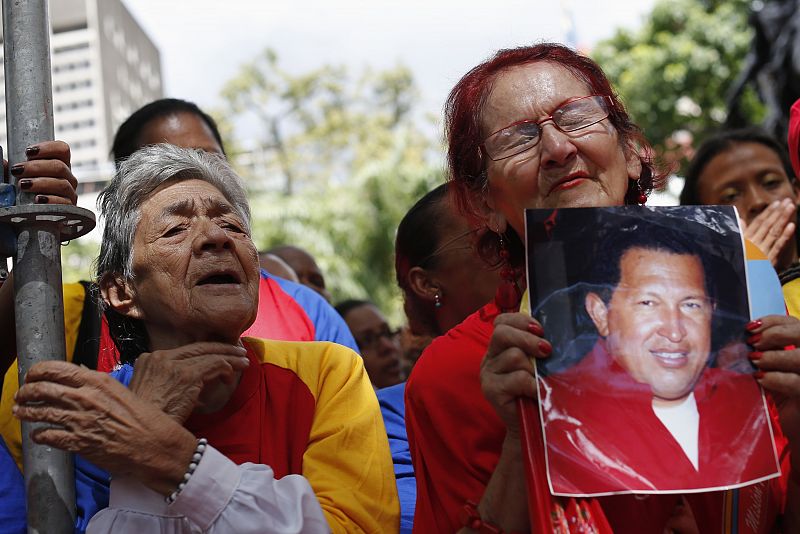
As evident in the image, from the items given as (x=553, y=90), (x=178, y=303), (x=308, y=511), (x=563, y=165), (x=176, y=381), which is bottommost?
(x=308, y=511)

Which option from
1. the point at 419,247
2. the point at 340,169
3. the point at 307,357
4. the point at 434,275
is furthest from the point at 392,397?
the point at 340,169

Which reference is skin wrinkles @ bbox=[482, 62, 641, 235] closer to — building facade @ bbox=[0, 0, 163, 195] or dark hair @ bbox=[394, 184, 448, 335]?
dark hair @ bbox=[394, 184, 448, 335]

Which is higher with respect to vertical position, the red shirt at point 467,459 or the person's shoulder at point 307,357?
the person's shoulder at point 307,357

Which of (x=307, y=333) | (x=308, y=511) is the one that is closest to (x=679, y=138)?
(x=307, y=333)

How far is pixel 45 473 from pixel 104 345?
31.3 inches

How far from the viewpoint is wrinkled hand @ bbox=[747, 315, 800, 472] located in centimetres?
175

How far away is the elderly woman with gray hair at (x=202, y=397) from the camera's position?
208cm

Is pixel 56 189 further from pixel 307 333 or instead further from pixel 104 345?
pixel 307 333

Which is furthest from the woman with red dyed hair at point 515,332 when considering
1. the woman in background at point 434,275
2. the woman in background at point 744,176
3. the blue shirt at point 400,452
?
the woman in background at point 744,176

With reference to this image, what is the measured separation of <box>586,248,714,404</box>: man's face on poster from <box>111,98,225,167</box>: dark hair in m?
2.56

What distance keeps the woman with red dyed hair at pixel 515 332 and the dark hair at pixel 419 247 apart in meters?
1.25

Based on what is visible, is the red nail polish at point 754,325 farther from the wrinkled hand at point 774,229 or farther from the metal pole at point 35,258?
the wrinkled hand at point 774,229

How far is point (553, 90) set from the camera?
2.15 m

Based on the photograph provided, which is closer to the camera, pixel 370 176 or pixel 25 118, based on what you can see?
pixel 25 118
